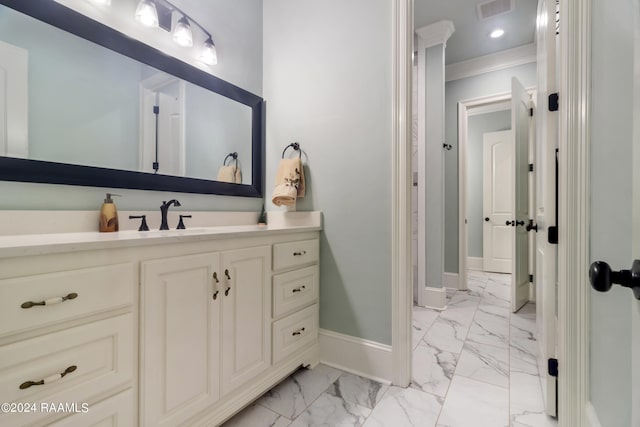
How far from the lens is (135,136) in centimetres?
144

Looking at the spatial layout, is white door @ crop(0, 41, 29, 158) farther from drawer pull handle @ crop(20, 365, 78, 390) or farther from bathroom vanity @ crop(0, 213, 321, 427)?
drawer pull handle @ crop(20, 365, 78, 390)

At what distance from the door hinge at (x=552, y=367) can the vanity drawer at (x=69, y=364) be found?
1.70 meters

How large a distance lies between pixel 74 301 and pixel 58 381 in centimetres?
21

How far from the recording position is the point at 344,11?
1749mm

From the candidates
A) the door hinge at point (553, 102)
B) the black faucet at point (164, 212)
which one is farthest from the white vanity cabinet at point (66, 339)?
the door hinge at point (553, 102)

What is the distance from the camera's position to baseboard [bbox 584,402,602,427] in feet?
2.47

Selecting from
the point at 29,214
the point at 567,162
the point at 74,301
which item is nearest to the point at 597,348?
the point at 567,162

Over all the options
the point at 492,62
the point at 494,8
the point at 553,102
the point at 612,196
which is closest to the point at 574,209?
the point at 612,196

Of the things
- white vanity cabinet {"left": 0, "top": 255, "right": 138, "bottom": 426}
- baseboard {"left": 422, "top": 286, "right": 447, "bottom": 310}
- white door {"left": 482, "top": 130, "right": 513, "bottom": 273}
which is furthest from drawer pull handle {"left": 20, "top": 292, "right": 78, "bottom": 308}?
white door {"left": 482, "top": 130, "right": 513, "bottom": 273}

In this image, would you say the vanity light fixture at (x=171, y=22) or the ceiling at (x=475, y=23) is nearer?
the vanity light fixture at (x=171, y=22)

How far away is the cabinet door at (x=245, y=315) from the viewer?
4.08 ft

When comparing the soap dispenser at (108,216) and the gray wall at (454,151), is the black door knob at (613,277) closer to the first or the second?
the soap dispenser at (108,216)

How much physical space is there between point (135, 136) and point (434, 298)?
2818mm

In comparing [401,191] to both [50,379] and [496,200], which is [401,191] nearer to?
[50,379]
